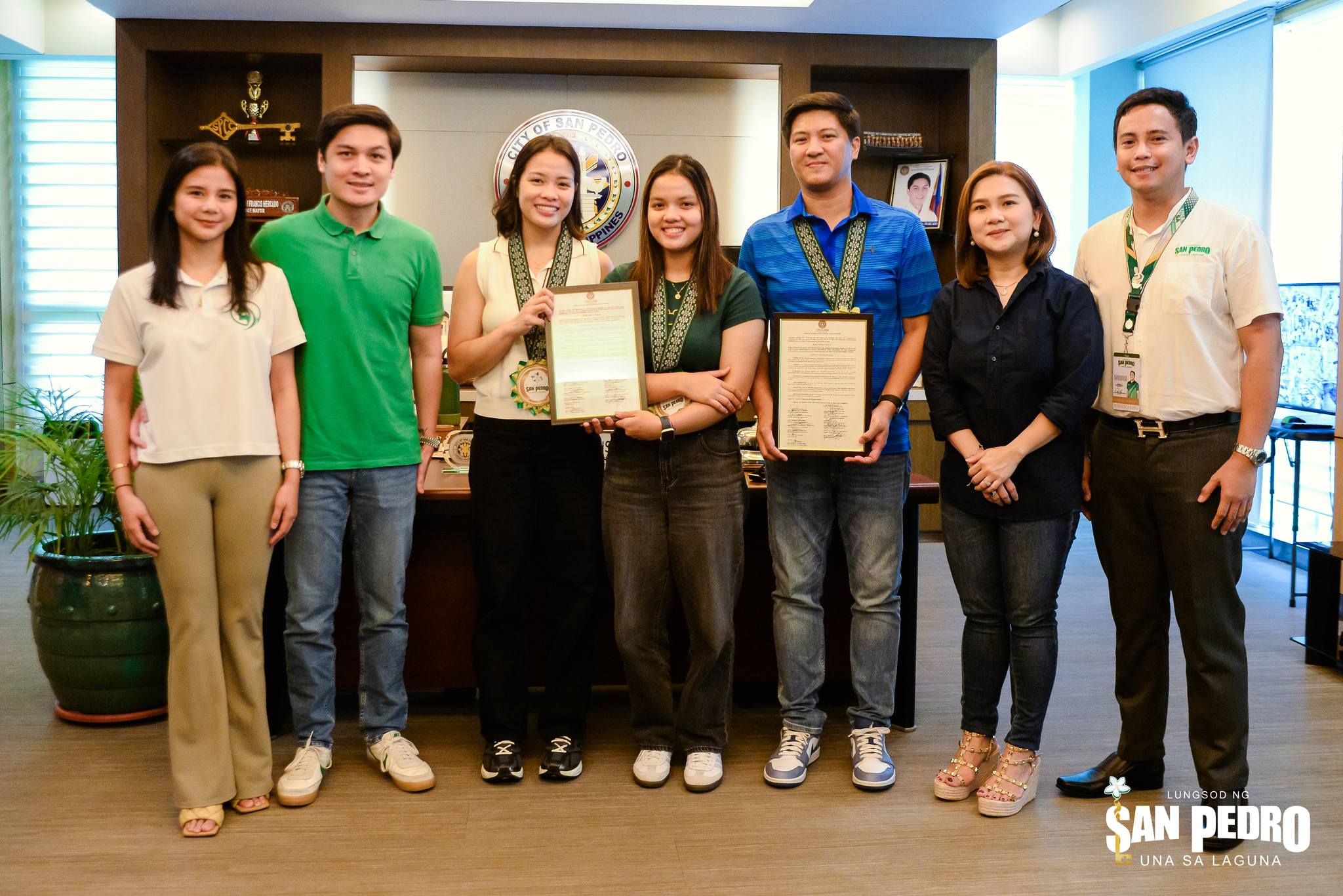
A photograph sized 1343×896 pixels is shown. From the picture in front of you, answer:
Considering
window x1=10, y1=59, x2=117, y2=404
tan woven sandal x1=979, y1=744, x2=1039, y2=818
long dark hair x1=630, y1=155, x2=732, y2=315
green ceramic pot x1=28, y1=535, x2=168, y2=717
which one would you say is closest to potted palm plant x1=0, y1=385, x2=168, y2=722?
green ceramic pot x1=28, y1=535, x2=168, y2=717

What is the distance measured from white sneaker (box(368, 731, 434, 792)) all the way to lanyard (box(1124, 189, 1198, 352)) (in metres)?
2.07

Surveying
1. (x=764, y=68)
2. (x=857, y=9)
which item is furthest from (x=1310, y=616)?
(x=764, y=68)

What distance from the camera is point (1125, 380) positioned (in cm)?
263

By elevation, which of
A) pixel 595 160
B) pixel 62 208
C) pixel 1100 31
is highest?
pixel 1100 31

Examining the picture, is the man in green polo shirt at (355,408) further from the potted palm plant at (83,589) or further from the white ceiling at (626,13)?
the white ceiling at (626,13)

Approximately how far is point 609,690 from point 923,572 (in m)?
2.54

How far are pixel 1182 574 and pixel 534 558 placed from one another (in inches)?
64.2

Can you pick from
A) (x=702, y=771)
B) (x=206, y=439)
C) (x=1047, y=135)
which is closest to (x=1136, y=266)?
(x=702, y=771)

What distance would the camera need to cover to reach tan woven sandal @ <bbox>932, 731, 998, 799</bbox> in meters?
2.84

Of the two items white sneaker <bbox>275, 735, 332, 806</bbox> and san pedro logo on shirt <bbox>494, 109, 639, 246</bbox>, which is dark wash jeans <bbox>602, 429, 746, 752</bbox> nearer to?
white sneaker <bbox>275, 735, 332, 806</bbox>

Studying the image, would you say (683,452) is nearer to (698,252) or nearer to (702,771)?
(698,252)

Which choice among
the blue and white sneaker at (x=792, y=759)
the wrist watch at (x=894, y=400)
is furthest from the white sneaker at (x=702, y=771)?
the wrist watch at (x=894, y=400)

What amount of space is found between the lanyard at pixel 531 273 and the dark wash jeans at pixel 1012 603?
111 centimetres

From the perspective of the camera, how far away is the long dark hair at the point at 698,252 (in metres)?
2.76
